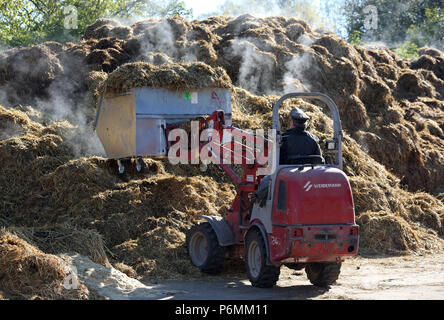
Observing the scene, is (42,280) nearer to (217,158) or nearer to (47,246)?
(47,246)

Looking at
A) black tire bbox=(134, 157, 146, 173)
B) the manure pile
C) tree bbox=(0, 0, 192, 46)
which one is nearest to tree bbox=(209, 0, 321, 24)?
tree bbox=(0, 0, 192, 46)

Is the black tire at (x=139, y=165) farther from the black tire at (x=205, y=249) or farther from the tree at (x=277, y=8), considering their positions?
the tree at (x=277, y=8)

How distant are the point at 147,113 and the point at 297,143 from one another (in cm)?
328

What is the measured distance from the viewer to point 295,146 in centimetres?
817

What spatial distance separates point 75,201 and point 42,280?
3929 millimetres

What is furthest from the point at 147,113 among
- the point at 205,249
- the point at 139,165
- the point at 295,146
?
the point at 295,146

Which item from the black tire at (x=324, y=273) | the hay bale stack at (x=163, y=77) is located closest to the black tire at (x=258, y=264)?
the black tire at (x=324, y=273)

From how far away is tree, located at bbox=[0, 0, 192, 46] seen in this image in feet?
87.1

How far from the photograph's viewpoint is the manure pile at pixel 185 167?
10.6m

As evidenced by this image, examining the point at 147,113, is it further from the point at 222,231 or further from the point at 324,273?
the point at 324,273

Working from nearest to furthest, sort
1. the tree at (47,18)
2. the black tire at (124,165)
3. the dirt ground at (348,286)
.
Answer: the dirt ground at (348,286), the black tire at (124,165), the tree at (47,18)

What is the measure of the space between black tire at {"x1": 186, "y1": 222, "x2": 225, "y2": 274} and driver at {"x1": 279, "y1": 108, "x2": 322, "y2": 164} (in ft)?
6.13

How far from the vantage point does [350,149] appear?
1432 centimetres

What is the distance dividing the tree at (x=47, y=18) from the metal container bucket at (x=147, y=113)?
15.9 metres
